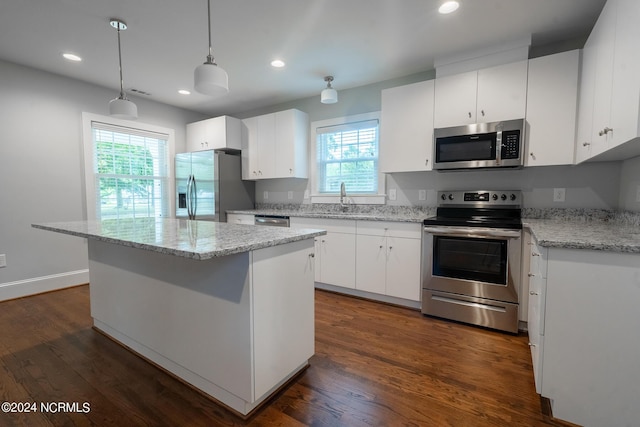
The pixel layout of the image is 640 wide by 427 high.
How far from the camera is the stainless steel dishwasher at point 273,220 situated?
359 cm

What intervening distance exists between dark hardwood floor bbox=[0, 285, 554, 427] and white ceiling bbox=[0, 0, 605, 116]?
8.00 ft

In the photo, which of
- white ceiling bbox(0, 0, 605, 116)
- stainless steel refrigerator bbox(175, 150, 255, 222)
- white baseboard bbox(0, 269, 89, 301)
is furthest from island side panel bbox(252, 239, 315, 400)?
white baseboard bbox(0, 269, 89, 301)


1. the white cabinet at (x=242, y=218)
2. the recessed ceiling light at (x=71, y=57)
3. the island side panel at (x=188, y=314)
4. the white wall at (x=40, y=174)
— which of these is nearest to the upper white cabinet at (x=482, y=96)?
the island side panel at (x=188, y=314)

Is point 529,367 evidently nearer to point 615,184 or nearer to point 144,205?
point 615,184

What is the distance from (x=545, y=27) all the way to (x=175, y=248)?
308 centimetres

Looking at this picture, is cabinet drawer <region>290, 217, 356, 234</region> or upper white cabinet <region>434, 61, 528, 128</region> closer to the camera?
upper white cabinet <region>434, 61, 528, 128</region>

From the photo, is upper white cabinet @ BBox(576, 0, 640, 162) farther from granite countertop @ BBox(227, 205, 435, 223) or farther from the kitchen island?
the kitchen island

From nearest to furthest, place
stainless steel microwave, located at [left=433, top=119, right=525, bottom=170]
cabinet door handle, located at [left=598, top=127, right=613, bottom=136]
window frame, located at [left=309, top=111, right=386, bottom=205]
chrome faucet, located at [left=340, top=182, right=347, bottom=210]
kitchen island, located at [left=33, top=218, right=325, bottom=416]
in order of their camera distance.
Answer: kitchen island, located at [left=33, top=218, right=325, bottom=416] → cabinet door handle, located at [left=598, top=127, right=613, bottom=136] → stainless steel microwave, located at [left=433, top=119, right=525, bottom=170] → window frame, located at [left=309, top=111, right=386, bottom=205] → chrome faucet, located at [left=340, top=182, right=347, bottom=210]

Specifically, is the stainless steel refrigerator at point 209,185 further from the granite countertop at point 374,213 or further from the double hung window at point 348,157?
the double hung window at point 348,157

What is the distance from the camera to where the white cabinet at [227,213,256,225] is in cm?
388

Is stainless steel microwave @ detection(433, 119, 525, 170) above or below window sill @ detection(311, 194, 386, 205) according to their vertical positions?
above

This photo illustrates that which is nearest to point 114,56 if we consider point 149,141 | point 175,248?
point 149,141

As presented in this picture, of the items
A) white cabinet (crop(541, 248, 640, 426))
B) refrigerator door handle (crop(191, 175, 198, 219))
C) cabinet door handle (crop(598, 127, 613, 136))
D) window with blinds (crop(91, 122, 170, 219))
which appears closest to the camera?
white cabinet (crop(541, 248, 640, 426))

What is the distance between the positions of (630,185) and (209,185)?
4.28 metres
